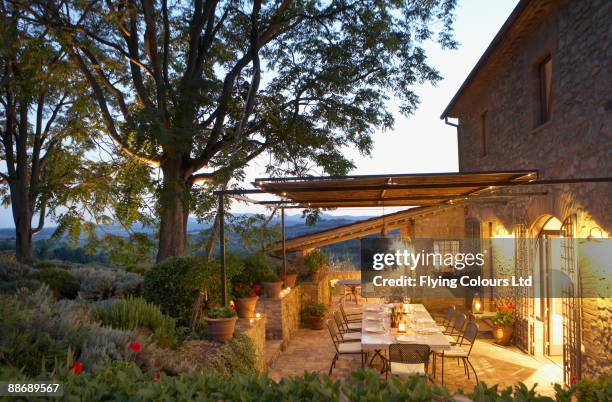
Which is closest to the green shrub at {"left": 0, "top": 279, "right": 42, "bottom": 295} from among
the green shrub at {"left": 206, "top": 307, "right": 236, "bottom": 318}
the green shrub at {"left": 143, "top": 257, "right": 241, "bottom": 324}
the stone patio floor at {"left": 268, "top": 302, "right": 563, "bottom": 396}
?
the green shrub at {"left": 143, "top": 257, "right": 241, "bottom": 324}

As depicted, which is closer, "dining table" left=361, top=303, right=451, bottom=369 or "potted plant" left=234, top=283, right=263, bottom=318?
"dining table" left=361, top=303, right=451, bottom=369

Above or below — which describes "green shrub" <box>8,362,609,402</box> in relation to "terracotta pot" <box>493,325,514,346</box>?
above

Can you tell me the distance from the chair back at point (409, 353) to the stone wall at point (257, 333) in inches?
72.3

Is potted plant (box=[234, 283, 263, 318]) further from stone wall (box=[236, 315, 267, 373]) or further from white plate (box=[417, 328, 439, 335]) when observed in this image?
white plate (box=[417, 328, 439, 335])

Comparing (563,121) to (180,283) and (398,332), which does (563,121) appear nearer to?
(398,332)

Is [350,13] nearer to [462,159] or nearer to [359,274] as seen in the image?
[462,159]

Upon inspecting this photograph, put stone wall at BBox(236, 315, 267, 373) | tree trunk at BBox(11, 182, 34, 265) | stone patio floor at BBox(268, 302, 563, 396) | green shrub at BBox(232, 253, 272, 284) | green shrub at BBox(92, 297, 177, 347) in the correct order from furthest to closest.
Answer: tree trunk at BBox(11, 182, 34, 265), green shrub at BBox(232, 253, 272, 284), stone patio floor at BBox(268, 302, 563, 396), stone wall at BBox(236, 315, 267, 373), green shrub at BBox(92, 297, 177, 347)

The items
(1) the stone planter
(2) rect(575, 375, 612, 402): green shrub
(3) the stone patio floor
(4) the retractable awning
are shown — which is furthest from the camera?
(1) the stone planter

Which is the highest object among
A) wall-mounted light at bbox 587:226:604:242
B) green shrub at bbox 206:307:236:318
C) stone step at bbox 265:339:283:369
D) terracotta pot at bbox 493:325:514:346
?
wall-mounted light at bbox 587:226:604:242

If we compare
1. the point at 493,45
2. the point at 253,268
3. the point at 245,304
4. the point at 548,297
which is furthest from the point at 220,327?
the point at 493,45

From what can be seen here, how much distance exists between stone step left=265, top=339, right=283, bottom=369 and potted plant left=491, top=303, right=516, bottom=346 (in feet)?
14.1

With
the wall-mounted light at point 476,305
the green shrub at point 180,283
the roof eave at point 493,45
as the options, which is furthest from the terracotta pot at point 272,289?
the roof eave at point 493,45

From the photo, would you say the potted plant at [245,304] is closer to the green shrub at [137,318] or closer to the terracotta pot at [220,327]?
the terracotta pot at [220,327]

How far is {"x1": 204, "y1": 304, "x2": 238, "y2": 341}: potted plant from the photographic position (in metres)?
5.59
